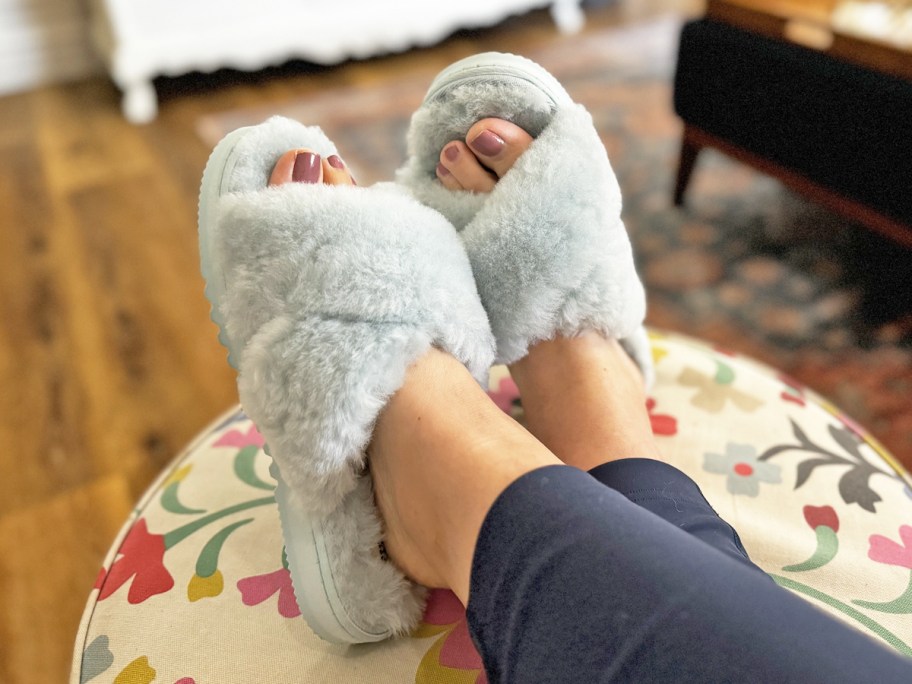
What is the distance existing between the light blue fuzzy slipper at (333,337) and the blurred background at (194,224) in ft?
1.46

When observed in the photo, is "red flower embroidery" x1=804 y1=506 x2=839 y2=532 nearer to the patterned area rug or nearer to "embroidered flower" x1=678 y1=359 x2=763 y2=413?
"embroidered flower" x1=678 y1=359 x2=763 y2=413

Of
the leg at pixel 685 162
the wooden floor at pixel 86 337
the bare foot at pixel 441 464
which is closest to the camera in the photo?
the bare foot at pixel 441 464

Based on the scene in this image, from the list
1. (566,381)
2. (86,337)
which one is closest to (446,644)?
(566,381)


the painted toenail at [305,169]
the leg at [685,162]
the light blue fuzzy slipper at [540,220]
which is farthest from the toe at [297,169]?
the leg at [685,162]

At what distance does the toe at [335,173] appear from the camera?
0.63m

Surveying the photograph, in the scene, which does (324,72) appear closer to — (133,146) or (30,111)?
(133,146)

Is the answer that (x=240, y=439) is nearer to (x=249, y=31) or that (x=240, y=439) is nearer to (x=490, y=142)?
(x=490, y=142)

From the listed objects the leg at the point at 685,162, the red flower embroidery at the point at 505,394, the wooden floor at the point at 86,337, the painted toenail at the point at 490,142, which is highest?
the painted toenail at the point at 490,142

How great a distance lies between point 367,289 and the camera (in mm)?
522

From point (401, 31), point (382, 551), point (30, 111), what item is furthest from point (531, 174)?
point (30, 111)

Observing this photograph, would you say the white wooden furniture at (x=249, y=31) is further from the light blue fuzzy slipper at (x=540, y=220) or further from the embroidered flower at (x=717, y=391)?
the embroidered flower at (x=717, y=391)

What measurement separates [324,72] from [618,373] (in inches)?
69.4

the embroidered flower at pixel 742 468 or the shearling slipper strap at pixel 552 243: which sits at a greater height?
the shearling slipper strap at pixel 552 243

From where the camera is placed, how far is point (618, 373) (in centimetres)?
65
